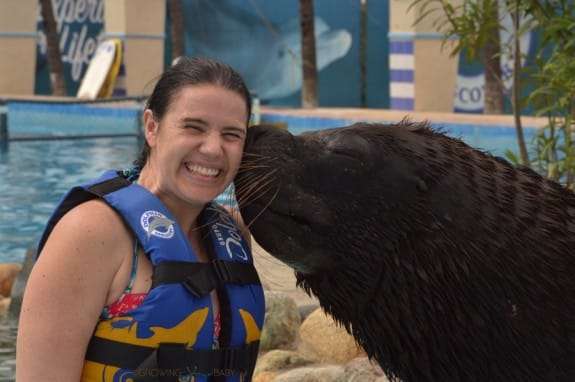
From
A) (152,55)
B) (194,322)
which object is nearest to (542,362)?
(194,322)

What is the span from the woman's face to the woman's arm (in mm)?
244

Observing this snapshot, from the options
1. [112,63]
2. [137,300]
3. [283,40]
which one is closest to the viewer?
[137,300]

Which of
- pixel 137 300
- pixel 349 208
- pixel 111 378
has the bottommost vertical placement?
pixel 111 378

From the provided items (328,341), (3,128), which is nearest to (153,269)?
(328,341)

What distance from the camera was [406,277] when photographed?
250 centimetres

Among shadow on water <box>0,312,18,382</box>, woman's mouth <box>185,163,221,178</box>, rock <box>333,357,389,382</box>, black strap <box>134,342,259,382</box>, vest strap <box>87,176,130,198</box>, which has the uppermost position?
woman's mouth <box>185,163,221,178</box>

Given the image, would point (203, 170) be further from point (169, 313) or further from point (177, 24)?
point (177, 24)

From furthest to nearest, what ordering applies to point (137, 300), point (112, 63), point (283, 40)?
point (283, 40) < point (112, 63) < point (137, 300)

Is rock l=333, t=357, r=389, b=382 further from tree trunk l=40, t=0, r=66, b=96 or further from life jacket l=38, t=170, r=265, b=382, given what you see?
tree trunk l=40, t=0, r=66, b=96

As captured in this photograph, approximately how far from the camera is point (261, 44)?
21.4 m

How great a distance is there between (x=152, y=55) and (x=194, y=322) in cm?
1928

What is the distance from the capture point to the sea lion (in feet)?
8.18

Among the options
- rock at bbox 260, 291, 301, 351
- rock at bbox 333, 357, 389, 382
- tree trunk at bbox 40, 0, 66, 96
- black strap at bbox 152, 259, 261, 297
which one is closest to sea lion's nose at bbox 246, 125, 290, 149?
black strap at bbox 152, 259, 261, 297

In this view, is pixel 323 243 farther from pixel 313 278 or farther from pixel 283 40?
pixel 283 40
